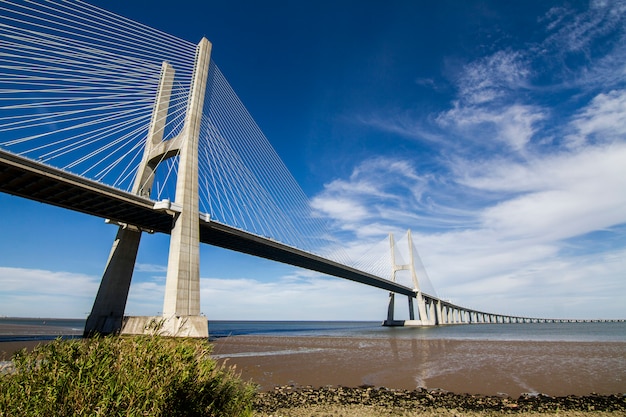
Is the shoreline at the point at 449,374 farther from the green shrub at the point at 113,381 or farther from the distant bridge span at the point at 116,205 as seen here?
the distant bridge span at the point at 116,205

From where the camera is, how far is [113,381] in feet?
13.7

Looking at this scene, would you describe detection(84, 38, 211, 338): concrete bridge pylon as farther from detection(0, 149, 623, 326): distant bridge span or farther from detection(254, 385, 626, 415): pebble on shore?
detection(254, 385, 626, 415): pebble on shore

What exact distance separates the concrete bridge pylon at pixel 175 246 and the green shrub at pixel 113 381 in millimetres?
20703

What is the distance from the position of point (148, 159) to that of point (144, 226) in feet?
22.4

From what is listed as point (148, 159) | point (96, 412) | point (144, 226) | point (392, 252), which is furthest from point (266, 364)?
point (392, 252)

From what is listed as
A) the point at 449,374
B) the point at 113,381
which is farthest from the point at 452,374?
the point at 113,381

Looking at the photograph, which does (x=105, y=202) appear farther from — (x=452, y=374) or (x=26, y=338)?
(x=452, y=374)

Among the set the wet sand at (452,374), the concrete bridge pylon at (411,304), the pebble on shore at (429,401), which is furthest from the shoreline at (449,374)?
the concrete bridge pylon at (411,304)

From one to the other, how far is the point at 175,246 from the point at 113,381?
25397 mm

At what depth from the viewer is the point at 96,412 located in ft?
12.1

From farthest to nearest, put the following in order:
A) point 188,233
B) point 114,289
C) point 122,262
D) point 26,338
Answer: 1. point 26,338
2. point 122,262
3. point 114,289
4. point 188,233

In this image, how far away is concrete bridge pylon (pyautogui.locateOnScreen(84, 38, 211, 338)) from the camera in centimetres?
2670

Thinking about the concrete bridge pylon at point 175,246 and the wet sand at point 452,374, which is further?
the concrete bridge pylon at point 175,246

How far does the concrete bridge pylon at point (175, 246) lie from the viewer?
87.6 feet
